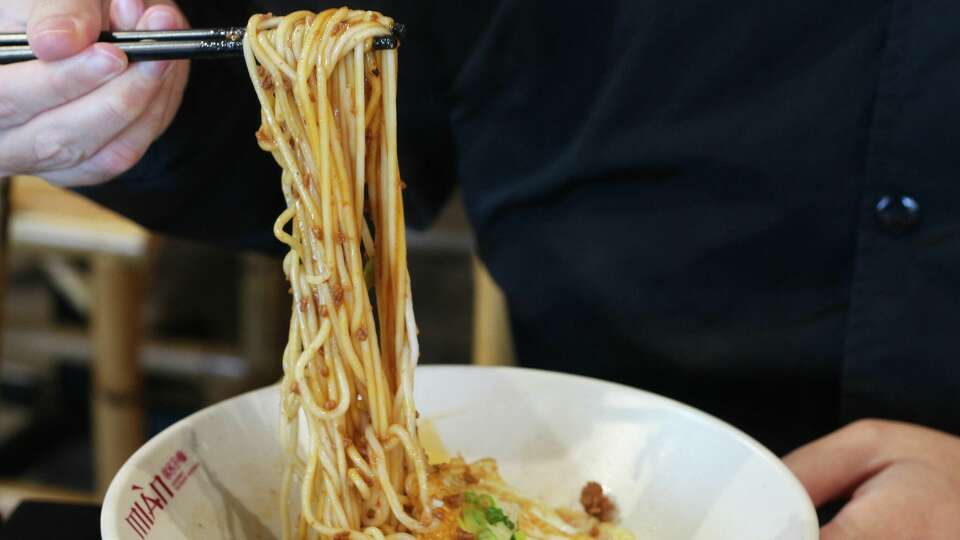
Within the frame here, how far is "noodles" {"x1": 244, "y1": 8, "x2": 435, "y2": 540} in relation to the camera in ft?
2.85

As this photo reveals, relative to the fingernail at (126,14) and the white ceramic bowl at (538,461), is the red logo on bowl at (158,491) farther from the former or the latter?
the fingernail at (126,14)

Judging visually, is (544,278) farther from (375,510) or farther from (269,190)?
(375,510)

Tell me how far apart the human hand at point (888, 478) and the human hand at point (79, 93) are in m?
0.82

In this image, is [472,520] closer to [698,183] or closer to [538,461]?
[538,461]

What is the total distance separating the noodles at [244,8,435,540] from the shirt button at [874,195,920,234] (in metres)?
0.66

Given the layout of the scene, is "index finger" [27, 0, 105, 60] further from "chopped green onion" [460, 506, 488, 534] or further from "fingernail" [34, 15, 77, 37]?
"chopped green onion" [460, 506, 488, 534]

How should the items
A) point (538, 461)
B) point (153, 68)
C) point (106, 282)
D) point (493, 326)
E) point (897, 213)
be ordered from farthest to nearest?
1. point (106, 282)
2. point (493, 326)
3. point (897, 213)
4. point (538, 461)
5. point (153, 68)

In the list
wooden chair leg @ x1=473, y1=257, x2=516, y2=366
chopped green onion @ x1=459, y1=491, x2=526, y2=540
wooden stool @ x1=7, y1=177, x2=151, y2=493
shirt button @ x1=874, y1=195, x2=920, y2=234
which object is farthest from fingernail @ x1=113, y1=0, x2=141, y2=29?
wooden stool @ x1=7, y1=177, x2=151, y2=493

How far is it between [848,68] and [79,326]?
127 inches

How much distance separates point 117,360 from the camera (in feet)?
8.84

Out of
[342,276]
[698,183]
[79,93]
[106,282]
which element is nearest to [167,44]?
[79,93]

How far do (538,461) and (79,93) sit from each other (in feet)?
2.00

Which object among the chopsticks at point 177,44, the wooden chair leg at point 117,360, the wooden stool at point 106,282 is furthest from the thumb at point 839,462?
the wooden chair leg at point 117,360

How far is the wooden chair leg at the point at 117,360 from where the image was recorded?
2660 mm
